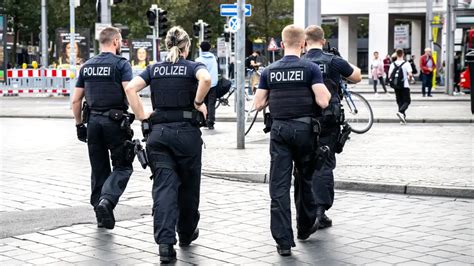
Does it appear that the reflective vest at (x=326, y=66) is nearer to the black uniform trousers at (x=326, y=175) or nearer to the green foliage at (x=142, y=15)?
the black uniform trousers at (x=326, y=175)

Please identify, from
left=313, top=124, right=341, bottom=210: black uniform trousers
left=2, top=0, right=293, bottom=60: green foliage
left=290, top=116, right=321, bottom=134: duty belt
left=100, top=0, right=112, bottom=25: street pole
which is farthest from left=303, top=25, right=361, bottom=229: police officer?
left=2, top=0, right=293, bottom=60: green foliage

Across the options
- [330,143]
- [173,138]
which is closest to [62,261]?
[173,138]

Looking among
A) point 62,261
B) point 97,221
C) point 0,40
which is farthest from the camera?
point 0,40

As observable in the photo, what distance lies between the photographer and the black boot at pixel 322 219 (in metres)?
8.44

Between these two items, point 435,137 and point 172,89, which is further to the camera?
point 435,137

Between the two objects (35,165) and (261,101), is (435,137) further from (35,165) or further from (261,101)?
(261,101)

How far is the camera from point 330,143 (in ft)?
28.5

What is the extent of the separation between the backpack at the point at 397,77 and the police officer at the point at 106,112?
42.7 ft

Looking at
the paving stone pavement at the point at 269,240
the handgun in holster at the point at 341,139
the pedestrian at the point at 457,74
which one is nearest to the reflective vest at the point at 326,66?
the handgun in holster at the point at 341,139

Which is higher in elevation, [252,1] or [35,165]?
[252,1]

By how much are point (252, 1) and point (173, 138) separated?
57804 mm

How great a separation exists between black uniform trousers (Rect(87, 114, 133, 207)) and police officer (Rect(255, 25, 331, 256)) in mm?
1544

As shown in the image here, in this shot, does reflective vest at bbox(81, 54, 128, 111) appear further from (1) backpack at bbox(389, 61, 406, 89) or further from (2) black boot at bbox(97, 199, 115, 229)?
(1) backpack at bbox(389, 61, 406, 89)

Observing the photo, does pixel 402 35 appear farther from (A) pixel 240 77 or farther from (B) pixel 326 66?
(B) pixel 326 66
